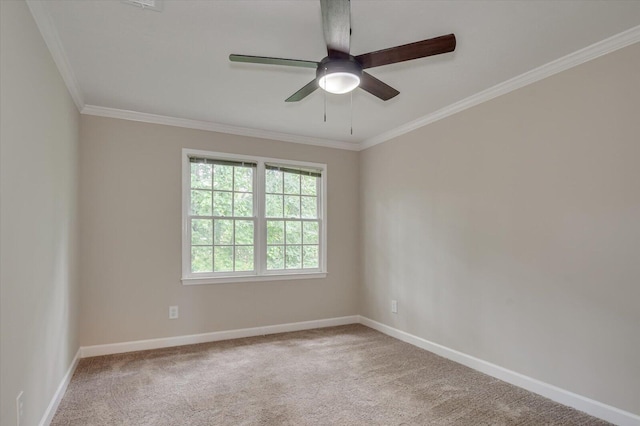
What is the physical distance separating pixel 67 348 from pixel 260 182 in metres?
2.49

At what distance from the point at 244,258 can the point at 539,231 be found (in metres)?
3.06

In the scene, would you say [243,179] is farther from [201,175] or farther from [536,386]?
[536,386]

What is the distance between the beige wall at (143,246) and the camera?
3590mm

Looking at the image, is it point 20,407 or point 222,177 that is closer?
point 20,407

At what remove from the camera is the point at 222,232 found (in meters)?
4.19

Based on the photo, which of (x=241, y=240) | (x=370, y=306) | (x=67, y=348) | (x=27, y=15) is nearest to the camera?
(x=27, y=15)

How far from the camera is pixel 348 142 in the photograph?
194 inches

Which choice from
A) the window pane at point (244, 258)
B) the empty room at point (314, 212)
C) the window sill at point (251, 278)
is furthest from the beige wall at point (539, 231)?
the window pane at point (244, 258)

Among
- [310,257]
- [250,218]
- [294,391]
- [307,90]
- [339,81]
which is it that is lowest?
[294,391]

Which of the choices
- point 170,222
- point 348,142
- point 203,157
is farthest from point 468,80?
point 170,222

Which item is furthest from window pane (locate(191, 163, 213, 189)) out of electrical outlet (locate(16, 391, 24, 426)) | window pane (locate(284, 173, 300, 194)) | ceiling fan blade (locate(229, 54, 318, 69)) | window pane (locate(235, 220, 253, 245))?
electrical outlet (locate(16, 391, 24, 426))

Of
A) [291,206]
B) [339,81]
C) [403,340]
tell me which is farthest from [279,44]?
[403,340]

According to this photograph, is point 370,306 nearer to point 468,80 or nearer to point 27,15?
point 468,80

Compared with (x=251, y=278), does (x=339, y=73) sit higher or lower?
higher
